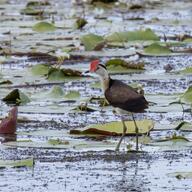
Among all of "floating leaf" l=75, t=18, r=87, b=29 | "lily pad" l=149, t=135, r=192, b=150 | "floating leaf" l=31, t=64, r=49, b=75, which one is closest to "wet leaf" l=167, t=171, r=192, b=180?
"lily pad" l=149, t=135, r=192, b=150

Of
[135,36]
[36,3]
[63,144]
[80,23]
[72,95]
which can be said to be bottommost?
[36,3]

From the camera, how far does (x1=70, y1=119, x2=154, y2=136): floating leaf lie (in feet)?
30.6

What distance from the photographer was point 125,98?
916 cm

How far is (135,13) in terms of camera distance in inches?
753

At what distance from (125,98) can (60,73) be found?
10.2 feet

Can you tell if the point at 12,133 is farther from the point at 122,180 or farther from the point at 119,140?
the point at 122,180

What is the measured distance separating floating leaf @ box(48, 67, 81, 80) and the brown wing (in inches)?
108

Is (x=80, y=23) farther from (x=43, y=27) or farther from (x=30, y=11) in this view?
(x=30, y=11)

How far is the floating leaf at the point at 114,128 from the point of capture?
9312mm

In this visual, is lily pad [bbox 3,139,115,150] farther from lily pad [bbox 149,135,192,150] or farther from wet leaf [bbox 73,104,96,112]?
wet leaf [bbox 73,104,96,112]

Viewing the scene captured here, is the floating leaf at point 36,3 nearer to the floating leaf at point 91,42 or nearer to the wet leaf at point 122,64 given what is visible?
the floating leaf at point 91,42

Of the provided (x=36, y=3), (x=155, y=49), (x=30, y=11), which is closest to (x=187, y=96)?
(x=155, y=49)

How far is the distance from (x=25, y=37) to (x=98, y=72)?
5954mm

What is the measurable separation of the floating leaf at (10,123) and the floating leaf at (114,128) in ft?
1.80
